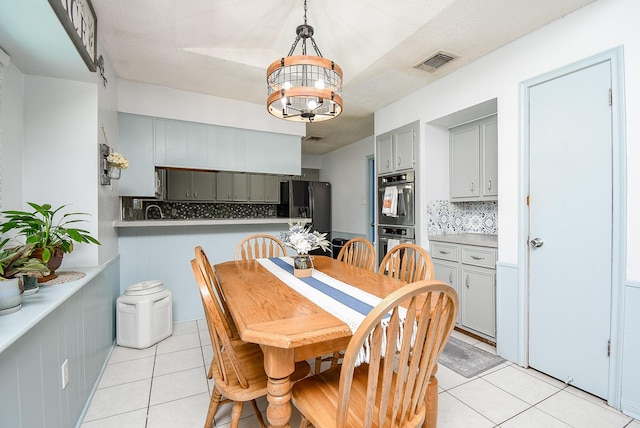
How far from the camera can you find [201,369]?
7.27 feet

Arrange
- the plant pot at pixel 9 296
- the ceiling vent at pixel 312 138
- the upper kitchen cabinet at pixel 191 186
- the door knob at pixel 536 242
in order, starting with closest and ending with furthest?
the plant pot at pixel 9 296, the door knob at pixel 536 242, the upper kitchen cabinet at pixel 191 186, the ceiling vent at pixel 312 138

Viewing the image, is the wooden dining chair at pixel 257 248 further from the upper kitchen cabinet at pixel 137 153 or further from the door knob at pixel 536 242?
the door knob at pixel 536 242

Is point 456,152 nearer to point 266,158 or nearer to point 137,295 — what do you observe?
point 266,158

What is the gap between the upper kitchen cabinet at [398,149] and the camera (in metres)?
3.31

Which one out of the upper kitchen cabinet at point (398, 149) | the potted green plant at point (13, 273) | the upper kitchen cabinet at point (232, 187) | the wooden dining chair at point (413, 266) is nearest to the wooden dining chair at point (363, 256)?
the wooden dining chair at point (413, 266)

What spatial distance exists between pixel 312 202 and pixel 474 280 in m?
3.46

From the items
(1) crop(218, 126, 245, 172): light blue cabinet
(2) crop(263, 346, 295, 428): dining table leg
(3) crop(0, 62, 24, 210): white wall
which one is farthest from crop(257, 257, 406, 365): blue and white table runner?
(1) crop(218, 126, 245, 172): light blue cabinet

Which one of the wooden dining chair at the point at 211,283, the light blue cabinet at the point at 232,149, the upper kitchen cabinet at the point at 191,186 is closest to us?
the wooden dining chair at the point at 211,283

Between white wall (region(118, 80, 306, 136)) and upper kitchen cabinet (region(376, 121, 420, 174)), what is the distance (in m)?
1.10

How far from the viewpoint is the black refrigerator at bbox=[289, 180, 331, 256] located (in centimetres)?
536

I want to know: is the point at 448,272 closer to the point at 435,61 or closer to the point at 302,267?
the point at 302,267

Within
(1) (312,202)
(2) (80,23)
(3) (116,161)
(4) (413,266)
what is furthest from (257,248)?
(1) (312,202)

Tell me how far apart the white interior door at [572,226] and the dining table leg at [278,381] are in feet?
6.68

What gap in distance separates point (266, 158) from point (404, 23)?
7.16ft
